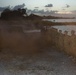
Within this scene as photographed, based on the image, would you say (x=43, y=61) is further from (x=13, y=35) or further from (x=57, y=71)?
(x=13, y=35)

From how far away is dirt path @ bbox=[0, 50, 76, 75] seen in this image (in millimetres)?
9586

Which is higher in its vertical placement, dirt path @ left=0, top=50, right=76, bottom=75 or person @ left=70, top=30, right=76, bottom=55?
person @ left=70, top=30, right=76, bottom=55

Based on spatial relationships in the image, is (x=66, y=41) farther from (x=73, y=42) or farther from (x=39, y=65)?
(x=39, y=65)

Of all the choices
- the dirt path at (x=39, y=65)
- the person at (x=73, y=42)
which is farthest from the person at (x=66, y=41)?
the dirt path at (x=39, y=65)

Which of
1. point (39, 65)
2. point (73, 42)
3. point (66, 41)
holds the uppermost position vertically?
point (73, 42)

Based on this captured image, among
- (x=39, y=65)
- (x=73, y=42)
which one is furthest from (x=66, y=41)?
(x=39, y=65)

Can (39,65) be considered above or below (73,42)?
below

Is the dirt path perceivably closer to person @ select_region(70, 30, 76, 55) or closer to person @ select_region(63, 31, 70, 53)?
person @ select_region(70, 30, 76, 55)

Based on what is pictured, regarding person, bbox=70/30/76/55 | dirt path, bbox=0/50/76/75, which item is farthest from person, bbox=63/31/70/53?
dirt path, bbox=0/50/76/75

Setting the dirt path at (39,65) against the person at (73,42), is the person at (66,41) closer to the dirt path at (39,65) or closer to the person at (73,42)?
the person at (73,42)

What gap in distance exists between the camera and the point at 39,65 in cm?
1087

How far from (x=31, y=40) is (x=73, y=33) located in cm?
718

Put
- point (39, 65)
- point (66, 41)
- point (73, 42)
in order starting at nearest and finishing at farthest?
point (39, 65)
point (73, 42)
point (66, 41)

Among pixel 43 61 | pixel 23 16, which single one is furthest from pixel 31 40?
pixel 23 16
